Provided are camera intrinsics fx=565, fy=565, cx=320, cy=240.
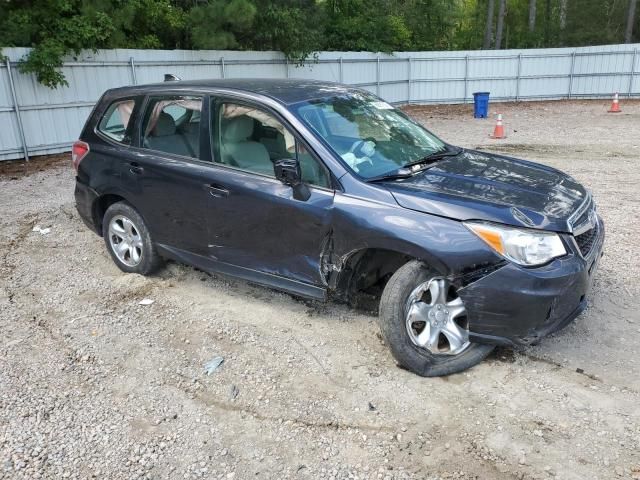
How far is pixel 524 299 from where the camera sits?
3225 millimetres

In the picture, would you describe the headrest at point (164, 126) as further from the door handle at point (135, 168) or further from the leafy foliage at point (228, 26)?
the leafy foliage at point (228, 26)

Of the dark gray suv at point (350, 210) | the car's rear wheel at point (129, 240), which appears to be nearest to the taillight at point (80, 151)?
the dark gray suv at point (350, 210)

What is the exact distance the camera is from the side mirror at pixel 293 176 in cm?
378

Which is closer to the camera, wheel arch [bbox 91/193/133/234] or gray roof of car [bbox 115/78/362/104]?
gray roof of car [bbox 115/78/362/104]

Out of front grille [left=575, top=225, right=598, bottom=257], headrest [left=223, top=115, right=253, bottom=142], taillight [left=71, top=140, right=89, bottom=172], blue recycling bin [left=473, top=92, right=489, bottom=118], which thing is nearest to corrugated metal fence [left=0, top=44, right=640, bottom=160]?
blue recycling bin [left=473, top=92, right=489, bottom=118]

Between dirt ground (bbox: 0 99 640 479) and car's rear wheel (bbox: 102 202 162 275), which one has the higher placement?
car's rear wheel (bbox: 102 202 162 275)

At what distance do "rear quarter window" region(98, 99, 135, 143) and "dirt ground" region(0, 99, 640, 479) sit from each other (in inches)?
52.0

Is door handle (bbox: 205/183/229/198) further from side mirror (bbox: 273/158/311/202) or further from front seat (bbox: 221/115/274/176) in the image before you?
side mirror (bbox: 273/158/311/202)

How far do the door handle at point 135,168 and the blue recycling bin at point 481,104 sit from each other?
15.7m

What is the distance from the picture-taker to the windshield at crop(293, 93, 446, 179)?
3.98m

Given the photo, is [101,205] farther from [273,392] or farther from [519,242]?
[519,242]

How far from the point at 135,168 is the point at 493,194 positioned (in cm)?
301

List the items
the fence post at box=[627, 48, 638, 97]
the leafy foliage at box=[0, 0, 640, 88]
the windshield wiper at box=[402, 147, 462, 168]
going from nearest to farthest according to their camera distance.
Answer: the windshield wiper at box=[402, 147, 462, 168] < the leafy foliage at box=[0, 0, 640, 88] < the fence post at box=[627, 48, 638, 97]

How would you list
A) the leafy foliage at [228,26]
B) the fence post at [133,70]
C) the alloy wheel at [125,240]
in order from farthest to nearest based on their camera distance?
the fence post at [133,70] < the leafy foliage at [228,26] < the alloy wheel at [125,240]
